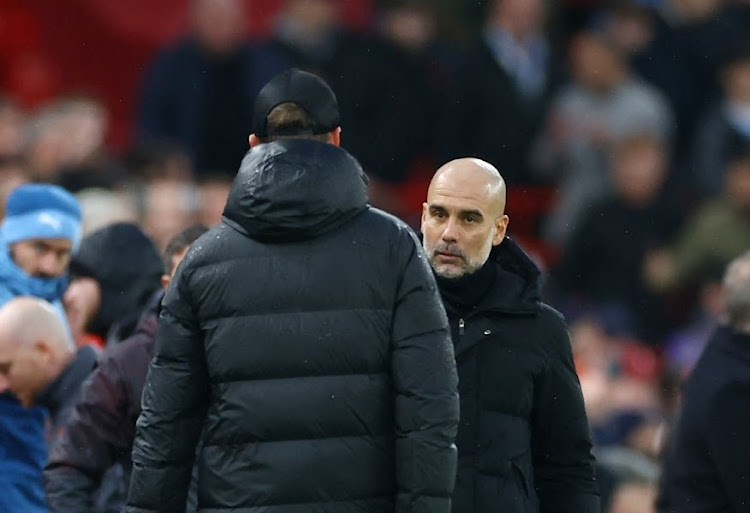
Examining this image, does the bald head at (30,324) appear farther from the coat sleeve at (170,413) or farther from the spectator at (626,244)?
the spectator at (626,244)

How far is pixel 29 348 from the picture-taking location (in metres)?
6.59

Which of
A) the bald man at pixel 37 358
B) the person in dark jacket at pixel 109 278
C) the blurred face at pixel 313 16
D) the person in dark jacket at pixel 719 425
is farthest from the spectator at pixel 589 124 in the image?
the bald man at pixel 37 358

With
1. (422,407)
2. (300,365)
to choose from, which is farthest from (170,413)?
(422,407)

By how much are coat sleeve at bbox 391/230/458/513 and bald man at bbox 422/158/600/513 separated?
572 millimetres

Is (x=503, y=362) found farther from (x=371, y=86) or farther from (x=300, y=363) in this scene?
(x=371, y=86)

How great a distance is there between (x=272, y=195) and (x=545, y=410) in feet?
3.86

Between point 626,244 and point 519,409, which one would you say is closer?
point 519,409

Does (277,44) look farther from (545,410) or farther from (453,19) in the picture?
(545,410)

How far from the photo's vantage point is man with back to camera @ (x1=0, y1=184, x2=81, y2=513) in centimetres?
661

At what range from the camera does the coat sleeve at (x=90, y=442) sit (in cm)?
633

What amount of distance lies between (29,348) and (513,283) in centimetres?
155

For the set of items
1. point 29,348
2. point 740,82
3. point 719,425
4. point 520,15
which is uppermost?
point 520,15

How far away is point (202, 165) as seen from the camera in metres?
13.8

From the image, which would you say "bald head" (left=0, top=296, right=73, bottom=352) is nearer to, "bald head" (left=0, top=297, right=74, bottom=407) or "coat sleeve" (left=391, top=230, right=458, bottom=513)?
"bald head" (left=0, top=297, right=74, bottom=407)
